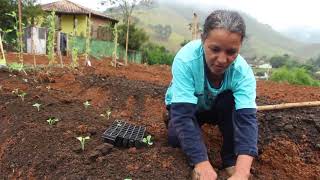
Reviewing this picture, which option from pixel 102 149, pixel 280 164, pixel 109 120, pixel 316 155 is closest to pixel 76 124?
pixel 109 120

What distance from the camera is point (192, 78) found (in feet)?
8.46

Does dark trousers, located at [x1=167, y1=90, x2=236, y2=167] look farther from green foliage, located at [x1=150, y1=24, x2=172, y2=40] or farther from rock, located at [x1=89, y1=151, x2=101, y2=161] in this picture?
green foliage, located at [x1=150, y1=24, x2=172, y2=40]

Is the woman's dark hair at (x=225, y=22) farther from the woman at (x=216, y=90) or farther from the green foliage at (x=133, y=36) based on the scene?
the green foliage at (x=133, y=36)

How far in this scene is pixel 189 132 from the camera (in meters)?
2.49

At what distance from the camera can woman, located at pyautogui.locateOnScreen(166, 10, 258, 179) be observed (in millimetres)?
2297

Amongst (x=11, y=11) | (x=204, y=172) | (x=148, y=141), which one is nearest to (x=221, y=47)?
(x=204, y=172)

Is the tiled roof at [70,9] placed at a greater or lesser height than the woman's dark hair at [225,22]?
lesser

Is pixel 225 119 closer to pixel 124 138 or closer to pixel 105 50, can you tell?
pixel 124 138

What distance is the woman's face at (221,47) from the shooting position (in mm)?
2256

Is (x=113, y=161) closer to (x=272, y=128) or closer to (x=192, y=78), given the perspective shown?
(x=192, y=78)

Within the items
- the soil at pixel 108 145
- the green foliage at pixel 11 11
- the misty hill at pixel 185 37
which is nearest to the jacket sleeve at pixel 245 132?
the soil at pixel 108 145

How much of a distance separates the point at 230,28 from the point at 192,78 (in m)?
0.45

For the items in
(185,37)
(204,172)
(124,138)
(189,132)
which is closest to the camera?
(204,172)

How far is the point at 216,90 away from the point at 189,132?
0.39m
